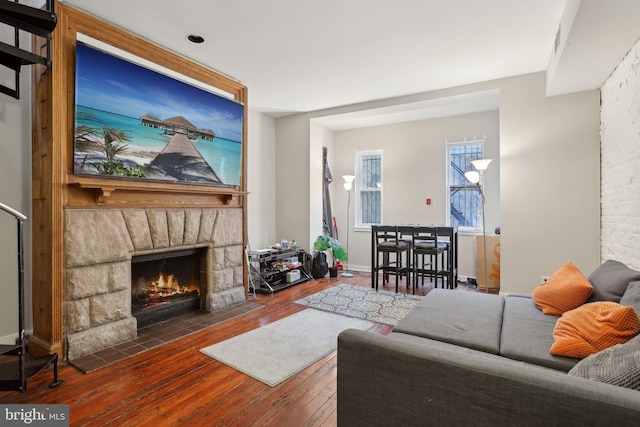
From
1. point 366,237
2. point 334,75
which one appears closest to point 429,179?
point 366,237

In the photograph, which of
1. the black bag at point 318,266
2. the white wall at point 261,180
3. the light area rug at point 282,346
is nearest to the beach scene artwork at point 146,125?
the white wall at point 261,180

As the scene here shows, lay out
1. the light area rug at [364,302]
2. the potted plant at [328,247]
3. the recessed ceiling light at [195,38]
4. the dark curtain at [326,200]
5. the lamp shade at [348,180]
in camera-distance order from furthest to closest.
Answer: the dark curtain at [326,200] → the lamp shade at [348,180] → the potted plant at [328,247] → the light area rug at [364,302] → the recessed ceiling light at [195,38]

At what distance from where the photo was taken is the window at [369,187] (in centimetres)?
628

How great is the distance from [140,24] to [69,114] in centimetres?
101

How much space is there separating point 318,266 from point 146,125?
3401mm

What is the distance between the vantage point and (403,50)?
333cm

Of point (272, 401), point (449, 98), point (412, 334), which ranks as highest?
point (449, 98)

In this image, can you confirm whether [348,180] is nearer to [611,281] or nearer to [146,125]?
[146,125]

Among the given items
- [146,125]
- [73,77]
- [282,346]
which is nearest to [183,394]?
[282,346]

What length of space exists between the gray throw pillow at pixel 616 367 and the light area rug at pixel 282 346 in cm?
176

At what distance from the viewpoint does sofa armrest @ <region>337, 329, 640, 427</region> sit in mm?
977

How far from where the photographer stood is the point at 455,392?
1.16 metres

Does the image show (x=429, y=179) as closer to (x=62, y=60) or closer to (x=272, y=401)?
(x=272, y=401)

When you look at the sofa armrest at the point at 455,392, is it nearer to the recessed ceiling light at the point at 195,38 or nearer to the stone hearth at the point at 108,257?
the stone hearth at the point at 108,257
